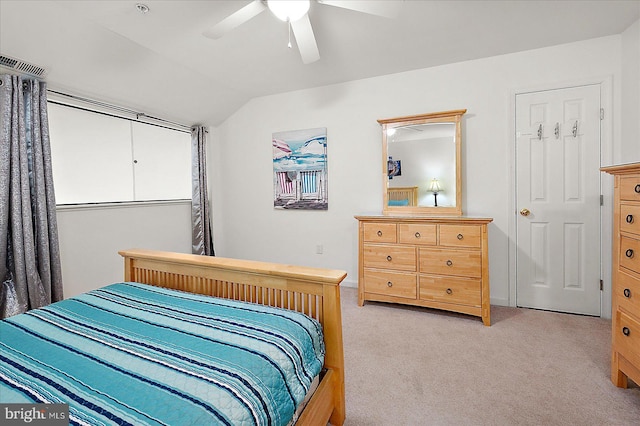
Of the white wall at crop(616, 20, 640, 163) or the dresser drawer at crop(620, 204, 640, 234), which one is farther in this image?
the white wall at crop(616, 20, 640, 163)

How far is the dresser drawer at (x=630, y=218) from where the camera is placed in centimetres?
144

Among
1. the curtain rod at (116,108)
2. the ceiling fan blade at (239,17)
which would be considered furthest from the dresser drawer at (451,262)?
the curtain rod at (116,108)

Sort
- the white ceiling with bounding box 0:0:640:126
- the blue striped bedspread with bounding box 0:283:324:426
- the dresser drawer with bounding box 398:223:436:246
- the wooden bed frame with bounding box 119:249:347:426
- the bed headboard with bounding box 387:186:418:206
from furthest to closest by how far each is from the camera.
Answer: the bed headboard with bounding box 387:186:418:206
the dresser drawer with bounding box 398:223:436:246
the white ceiling with bounding box 0:0:640:126
the wooden bed frame with bounding box 119:249:347:426
the blue striped bedspread with bounding box 0:283:324:426

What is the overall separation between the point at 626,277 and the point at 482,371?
3.01ft

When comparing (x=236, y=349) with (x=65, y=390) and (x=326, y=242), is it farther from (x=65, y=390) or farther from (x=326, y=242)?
(x=326, y=242)

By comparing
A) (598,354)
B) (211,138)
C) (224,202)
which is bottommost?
(598,354)

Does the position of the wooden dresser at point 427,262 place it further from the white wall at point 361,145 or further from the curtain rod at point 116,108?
the curtain rod at point 116,108

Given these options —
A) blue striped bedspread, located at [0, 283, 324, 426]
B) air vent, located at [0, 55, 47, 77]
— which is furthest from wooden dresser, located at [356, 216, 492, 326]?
air vent, located at [0, 55, 47, 77]

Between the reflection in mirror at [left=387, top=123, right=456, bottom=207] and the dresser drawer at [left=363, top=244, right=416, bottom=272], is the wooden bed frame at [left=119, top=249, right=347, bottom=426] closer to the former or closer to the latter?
the dresser drawer at [left=363, top=244, right=416, bottom=272]

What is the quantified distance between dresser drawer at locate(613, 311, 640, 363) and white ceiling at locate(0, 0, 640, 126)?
2076 mm

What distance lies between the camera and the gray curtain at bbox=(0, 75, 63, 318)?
2.18 m

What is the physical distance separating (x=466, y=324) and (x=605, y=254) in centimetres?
134

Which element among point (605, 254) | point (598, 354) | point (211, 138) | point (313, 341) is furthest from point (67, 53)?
point (605, 254)

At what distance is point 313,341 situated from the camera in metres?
1.23
